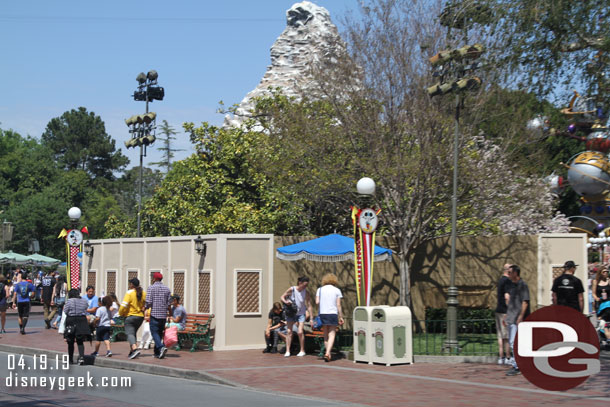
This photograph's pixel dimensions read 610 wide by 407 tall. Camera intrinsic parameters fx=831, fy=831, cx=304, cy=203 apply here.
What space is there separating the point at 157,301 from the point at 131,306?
0.65 meters

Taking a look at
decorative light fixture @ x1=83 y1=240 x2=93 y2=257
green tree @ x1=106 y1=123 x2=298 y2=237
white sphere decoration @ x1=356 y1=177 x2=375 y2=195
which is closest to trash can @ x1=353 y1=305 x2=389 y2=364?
white sphere decoration @ x1=356 y1=177 x2=375 y2=195

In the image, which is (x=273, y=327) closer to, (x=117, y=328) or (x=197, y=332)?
(x=197, y=332)

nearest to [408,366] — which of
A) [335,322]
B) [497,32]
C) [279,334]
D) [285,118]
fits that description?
[335,322]

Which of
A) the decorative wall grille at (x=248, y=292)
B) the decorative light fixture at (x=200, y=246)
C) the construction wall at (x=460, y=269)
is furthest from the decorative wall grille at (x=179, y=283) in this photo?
the construction wall at (x=460, y=269)

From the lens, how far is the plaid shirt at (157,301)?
17484 millimetres

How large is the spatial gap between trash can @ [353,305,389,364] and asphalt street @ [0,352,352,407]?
2.72 metres

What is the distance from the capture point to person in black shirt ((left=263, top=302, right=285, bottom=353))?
18844mm

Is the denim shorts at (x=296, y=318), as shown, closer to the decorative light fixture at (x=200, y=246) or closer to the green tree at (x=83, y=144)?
the decorative light fixture at (x=200, y=246)

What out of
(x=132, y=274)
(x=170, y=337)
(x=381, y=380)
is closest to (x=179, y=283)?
(x=132, y=274)

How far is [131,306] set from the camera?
1775 cm

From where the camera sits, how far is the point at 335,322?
1719cm

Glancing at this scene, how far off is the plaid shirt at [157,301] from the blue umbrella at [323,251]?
3.46 meters

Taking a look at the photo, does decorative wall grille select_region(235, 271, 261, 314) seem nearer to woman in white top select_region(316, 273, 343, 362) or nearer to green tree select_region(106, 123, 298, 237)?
woman in white top select_region(316, 273, 343, 362)

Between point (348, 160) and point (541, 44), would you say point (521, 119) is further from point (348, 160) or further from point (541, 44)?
point (541, 44)
